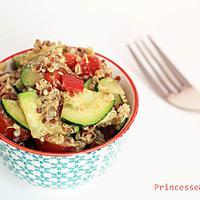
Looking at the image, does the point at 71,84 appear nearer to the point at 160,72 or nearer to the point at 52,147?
the point at 52,147

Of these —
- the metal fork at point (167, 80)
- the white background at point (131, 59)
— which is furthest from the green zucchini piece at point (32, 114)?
the metal fork at point (167, 80)

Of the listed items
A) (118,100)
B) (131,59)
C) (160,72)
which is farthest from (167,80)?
(118,100)

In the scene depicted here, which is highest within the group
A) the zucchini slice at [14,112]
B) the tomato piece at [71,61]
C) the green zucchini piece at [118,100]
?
the tomato piece at [71,61]

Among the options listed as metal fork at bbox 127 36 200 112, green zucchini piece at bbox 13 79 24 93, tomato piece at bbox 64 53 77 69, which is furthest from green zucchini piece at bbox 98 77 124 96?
metal fork at bbox 127 36 200 112

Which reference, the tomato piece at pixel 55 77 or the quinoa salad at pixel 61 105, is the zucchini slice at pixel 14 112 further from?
the tomato piece at pixel 55 77

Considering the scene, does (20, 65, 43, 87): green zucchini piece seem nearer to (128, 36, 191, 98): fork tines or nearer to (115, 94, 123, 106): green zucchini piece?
(115, 94, 123, 106): green zucchini piece

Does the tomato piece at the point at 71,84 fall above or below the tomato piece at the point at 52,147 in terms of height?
above

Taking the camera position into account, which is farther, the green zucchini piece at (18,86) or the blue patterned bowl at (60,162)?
the green zucchini piece at (18,86)
